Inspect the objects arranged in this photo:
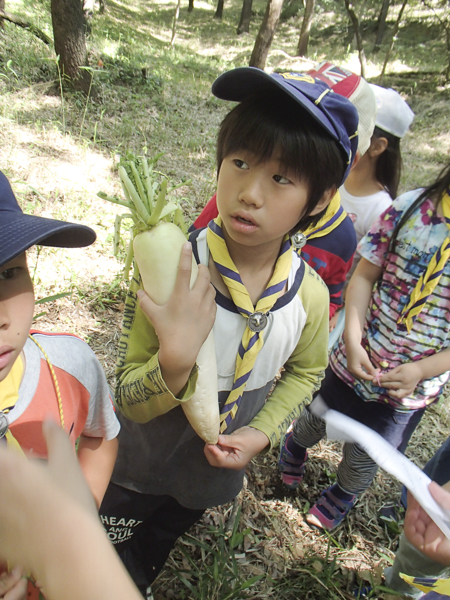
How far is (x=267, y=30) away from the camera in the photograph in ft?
26.1

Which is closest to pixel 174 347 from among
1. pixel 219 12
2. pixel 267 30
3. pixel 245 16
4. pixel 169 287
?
pixel 169 287

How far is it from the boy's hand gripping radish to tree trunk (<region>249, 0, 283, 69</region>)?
8.65 meters

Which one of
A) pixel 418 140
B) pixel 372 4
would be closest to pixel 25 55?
pixel 418 140

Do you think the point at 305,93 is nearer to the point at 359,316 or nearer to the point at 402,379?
the point at 359,316

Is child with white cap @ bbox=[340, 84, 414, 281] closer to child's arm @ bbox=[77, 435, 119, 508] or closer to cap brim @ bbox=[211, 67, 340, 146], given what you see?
cap brim @ bbox=[211, 67, 340, 146]

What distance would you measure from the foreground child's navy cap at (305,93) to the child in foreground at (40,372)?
22.3 inches

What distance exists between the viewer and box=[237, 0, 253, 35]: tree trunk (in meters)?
17.5

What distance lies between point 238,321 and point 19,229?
2.05 feet

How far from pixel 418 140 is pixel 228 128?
949cm

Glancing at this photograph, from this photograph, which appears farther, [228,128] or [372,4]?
[372,4]

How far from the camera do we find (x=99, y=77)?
5.56 meters

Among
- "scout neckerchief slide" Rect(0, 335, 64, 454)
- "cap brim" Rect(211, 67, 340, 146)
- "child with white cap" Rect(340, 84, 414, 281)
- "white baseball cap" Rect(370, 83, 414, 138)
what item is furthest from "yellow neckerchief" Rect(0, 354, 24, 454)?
"white baseball cap" Rect(370, 83, 414, 138)

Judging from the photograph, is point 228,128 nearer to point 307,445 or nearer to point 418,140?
point 307,445

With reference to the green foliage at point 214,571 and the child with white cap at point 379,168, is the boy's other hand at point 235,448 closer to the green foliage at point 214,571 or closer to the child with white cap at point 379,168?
the green foliage at point 214,571
